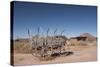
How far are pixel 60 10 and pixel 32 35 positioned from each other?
1.55ft

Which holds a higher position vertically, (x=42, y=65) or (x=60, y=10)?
(x=60, y=10)

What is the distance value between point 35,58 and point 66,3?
2.56ft

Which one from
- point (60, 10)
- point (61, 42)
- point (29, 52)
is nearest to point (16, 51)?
point (29, 52)

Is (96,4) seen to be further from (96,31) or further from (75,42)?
(75,42)

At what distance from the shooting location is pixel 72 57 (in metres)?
2.64

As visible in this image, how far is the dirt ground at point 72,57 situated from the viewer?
2.40 m

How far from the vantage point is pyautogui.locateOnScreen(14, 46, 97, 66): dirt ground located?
2.40 m
